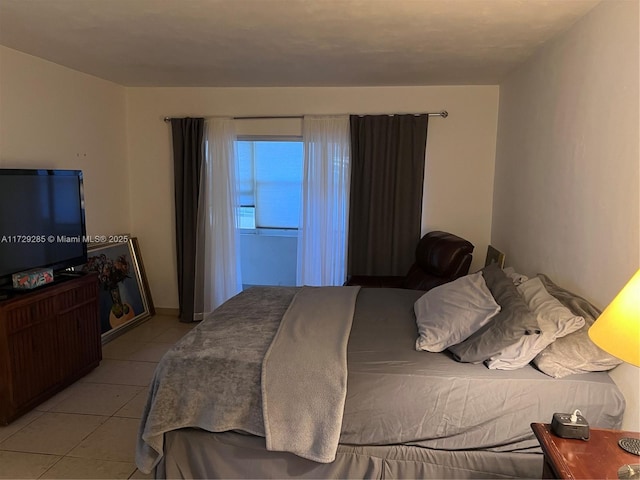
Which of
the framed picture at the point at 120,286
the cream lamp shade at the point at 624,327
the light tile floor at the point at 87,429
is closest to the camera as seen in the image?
the cream lamp shade at the point at 624,327

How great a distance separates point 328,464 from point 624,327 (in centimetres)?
129

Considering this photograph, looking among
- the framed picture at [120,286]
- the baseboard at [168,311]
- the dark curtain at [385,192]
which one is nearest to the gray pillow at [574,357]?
the dark curtain at [385,192]

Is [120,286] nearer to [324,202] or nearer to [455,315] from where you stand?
[324,202]

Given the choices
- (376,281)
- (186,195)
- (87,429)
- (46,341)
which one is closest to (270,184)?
(186,195)

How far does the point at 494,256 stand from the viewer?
3867 mm

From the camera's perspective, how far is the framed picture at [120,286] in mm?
4094

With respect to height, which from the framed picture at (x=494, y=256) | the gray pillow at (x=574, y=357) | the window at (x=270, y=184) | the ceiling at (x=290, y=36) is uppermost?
the ceiling at (x=290, y=36)

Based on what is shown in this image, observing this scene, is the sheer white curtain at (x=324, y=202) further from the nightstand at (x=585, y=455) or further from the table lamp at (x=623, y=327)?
the table lamp at (x=623, y=327)

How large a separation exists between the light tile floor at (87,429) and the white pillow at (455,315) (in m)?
1.63

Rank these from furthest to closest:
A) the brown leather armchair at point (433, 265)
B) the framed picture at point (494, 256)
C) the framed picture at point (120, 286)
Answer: the framed picture at point (120, 286)
the framed picture at point (494, 256)
the brown leather armchair at point (433, 265)

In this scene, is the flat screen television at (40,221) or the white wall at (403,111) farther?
the white wall at (403,111)

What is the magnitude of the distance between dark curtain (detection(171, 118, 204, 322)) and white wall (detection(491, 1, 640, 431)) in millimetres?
2871

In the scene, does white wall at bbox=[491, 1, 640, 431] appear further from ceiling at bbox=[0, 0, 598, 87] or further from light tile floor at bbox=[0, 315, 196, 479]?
light tile floor at bbox=[0, 315, 196, 479]

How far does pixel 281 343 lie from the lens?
87.7 inches
